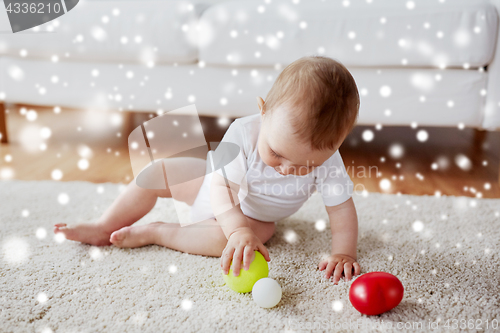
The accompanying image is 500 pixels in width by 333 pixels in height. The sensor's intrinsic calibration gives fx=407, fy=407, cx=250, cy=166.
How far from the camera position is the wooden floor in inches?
50.9

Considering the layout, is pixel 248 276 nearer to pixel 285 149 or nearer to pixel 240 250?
pixel 240 250

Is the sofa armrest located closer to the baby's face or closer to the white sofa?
the white sofa

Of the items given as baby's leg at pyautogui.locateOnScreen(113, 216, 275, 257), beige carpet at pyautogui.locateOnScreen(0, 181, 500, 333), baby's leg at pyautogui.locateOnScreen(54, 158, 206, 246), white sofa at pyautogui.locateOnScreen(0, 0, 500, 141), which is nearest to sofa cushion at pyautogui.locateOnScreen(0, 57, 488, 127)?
white sofa at pyautogui.locateOnScreen(0, 0, 500, 141)

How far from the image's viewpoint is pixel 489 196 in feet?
3.85

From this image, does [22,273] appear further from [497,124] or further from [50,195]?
[497,124]

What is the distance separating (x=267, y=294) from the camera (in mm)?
629

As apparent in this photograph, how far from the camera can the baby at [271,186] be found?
2.06 ft

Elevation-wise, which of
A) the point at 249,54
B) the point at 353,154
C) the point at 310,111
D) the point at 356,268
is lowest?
the point at 353,154

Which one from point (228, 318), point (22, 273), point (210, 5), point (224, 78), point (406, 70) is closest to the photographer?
point (228, 318)

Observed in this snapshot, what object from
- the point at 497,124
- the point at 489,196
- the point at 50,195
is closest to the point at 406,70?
the point at 497,124

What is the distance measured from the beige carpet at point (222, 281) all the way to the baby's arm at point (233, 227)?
0.07 m

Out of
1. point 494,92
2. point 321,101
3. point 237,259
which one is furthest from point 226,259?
point 494,92

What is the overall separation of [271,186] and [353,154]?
859 mm

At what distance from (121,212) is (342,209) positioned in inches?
18.7
